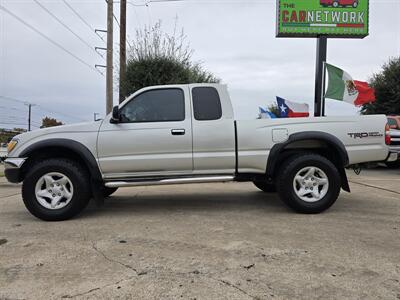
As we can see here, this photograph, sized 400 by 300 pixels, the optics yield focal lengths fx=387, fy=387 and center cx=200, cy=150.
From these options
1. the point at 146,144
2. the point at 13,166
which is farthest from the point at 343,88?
the point at 13,166

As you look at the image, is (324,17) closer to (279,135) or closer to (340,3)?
(340,3)

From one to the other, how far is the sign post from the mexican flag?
721cm

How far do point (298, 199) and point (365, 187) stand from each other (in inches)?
160

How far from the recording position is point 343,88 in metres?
9.26

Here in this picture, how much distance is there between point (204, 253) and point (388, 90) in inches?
790

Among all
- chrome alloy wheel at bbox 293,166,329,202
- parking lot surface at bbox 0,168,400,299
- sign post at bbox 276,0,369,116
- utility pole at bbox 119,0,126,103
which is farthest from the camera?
sign post at bbox 276,0,369,116

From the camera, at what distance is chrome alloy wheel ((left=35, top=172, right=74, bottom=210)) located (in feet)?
17.9

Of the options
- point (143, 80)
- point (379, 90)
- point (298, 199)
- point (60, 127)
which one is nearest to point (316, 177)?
point (298, 199)

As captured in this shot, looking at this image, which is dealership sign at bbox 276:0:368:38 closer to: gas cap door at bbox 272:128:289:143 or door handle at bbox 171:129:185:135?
gas cap door at bbox 272:128:289:143

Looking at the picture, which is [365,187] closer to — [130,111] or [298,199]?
[298,199]

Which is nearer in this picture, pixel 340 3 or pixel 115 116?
pixel 115 116

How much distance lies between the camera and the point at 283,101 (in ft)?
29.5

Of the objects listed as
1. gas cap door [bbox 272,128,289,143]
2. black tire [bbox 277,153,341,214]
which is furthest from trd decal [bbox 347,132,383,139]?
gas cap door [bbox 272,128,289,143]

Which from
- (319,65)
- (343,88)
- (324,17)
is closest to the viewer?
(343,88)
